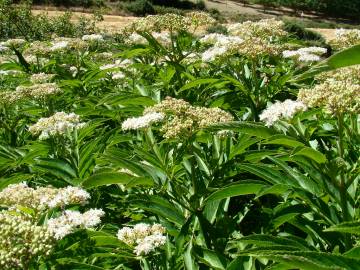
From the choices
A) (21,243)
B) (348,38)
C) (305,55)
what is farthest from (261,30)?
(21,243)

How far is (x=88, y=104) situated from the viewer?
206 inches

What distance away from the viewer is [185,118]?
3.48m

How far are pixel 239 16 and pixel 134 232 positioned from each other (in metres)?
66.4

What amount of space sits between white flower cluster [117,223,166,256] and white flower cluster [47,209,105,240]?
19cm

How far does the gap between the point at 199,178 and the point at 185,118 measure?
1.39ft

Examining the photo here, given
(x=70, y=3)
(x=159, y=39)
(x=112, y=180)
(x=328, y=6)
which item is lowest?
(x=328, y=6)

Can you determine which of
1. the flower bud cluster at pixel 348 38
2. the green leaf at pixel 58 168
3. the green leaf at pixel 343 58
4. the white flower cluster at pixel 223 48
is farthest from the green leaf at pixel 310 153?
the flower bud cluster at pixel 348 38

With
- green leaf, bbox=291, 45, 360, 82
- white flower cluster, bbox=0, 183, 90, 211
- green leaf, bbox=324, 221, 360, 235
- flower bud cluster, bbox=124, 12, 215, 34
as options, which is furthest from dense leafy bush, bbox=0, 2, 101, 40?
green leaf, bbox=291, 45, 360, 82

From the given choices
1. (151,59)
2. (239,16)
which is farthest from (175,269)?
(239,16)

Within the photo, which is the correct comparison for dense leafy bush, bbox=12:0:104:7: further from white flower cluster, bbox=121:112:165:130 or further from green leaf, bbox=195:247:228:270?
green leaf, bbox=195:247:228:270

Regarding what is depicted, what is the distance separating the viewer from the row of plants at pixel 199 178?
7.86ft

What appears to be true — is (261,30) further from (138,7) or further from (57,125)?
(138,7)

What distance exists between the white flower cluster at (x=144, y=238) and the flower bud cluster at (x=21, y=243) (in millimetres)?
590

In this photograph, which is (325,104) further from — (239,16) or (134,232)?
(239,16)
